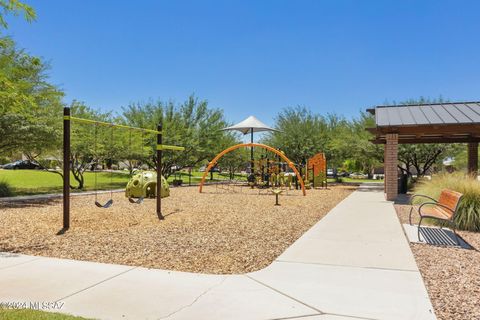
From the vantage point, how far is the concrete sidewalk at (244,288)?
364cm

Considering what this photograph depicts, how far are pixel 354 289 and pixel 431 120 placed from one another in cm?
1141

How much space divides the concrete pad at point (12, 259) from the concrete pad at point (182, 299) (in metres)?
→ 1.78

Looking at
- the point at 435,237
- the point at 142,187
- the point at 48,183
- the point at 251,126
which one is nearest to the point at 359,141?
the point at 251,126

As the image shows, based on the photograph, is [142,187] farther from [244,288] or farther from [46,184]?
[46,184]

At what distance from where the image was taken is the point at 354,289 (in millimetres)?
4301

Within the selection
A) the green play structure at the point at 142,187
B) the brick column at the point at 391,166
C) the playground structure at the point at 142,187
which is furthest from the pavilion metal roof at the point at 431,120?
the green play structure at the point at 142,187

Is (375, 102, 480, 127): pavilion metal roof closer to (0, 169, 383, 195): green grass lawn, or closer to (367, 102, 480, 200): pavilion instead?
(367, 102, 480, 200): pavilion

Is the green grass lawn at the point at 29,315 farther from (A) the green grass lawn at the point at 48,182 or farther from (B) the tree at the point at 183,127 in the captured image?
(B) the tree at the point at 183,127

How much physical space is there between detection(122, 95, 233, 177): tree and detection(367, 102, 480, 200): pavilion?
474 inches

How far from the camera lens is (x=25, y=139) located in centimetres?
1422

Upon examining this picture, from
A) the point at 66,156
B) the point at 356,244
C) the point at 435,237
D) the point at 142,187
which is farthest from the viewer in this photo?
the point at 142,187

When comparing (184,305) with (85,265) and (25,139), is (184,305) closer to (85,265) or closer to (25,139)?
(85,265)

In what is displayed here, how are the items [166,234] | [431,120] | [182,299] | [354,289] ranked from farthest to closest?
[431,120], [166,234], [354,289], [182,299]

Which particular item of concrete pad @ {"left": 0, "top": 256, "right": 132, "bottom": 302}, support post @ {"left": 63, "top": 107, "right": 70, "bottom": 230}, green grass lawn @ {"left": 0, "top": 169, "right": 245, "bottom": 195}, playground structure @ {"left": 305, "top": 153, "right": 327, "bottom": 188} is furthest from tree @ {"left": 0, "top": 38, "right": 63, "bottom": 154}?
playground structure @ {"left": 305, "top": 153, "right": 327, "bottom": 188}
